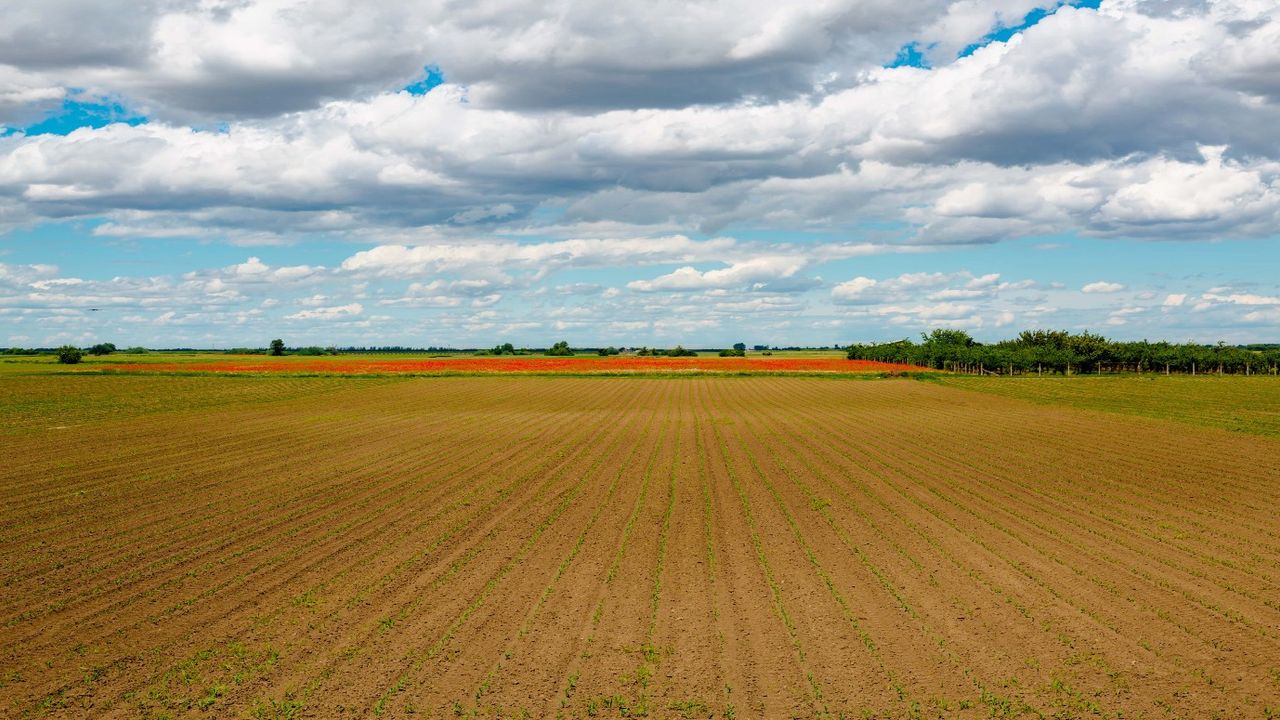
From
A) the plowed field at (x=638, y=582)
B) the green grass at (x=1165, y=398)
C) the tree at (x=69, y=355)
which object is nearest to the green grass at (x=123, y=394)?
the plowed field at (x=638, y=582)

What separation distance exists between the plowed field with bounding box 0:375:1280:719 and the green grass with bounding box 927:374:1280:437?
16476mm

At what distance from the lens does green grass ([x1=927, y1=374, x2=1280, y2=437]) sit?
43.3 meters

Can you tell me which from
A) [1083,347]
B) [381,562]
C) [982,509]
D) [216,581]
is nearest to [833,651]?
[381,562]

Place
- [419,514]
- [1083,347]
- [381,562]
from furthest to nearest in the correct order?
[1083,347]
[419,514]
[381,562]

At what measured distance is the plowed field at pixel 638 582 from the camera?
30.3 ft

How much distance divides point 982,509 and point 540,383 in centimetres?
6287

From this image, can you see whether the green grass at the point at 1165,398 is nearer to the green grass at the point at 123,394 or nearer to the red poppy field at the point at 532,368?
the red poppy field at the point at 532,368

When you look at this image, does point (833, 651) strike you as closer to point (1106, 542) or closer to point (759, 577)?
point (759, 577)

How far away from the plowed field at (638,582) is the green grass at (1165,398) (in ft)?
54.1

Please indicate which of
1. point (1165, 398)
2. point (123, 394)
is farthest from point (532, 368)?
point (1165, 398)

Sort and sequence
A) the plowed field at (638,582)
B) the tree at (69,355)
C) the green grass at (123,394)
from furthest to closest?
the tree at (69,355)
the green grass at (123,394)
the plowed field at (638,582)

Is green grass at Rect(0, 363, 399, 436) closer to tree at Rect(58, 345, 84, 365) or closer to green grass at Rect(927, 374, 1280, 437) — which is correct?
tree at Rect(58, 345, 84, 365)

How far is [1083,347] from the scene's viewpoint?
109000 mm

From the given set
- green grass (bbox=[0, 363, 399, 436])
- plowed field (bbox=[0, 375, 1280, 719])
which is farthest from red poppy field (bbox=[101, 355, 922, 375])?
plowed field (bbox=[0, 375, 1280, 719])
